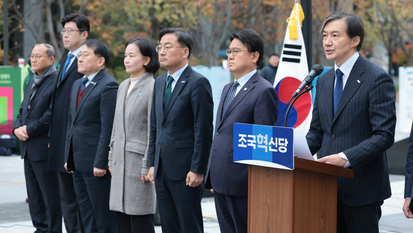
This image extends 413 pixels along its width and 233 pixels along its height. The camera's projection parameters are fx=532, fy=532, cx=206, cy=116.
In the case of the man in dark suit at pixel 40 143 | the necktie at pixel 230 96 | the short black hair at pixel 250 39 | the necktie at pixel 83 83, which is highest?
the short black hair at pixel 250 39

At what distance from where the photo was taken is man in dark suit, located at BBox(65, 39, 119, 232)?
5.02 m

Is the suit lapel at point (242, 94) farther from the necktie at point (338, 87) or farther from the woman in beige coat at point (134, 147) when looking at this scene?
the woman in beige coat at point (134, 147)

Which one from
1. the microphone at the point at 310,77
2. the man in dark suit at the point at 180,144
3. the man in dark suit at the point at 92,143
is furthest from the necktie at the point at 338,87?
the man in dark suit at the point at 92,143

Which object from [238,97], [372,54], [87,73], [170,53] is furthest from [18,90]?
[372,54]

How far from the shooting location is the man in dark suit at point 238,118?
3852mm

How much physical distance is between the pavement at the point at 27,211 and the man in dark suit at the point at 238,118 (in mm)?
2334

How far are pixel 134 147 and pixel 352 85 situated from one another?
2.14 metres

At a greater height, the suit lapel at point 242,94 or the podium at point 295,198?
the suit lapel at point 242,94

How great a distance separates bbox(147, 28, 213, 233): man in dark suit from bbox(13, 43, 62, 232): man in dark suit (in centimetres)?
167

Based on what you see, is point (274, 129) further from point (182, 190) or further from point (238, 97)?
point (182, 190)

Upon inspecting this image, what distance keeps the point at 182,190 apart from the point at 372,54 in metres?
36.8

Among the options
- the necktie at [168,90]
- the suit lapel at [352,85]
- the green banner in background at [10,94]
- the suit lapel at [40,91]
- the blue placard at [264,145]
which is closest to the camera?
the blue placard at [264,145]

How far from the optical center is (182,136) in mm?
4402

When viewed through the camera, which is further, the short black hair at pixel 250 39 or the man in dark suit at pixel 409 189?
the short black hair at pixel 250 39
